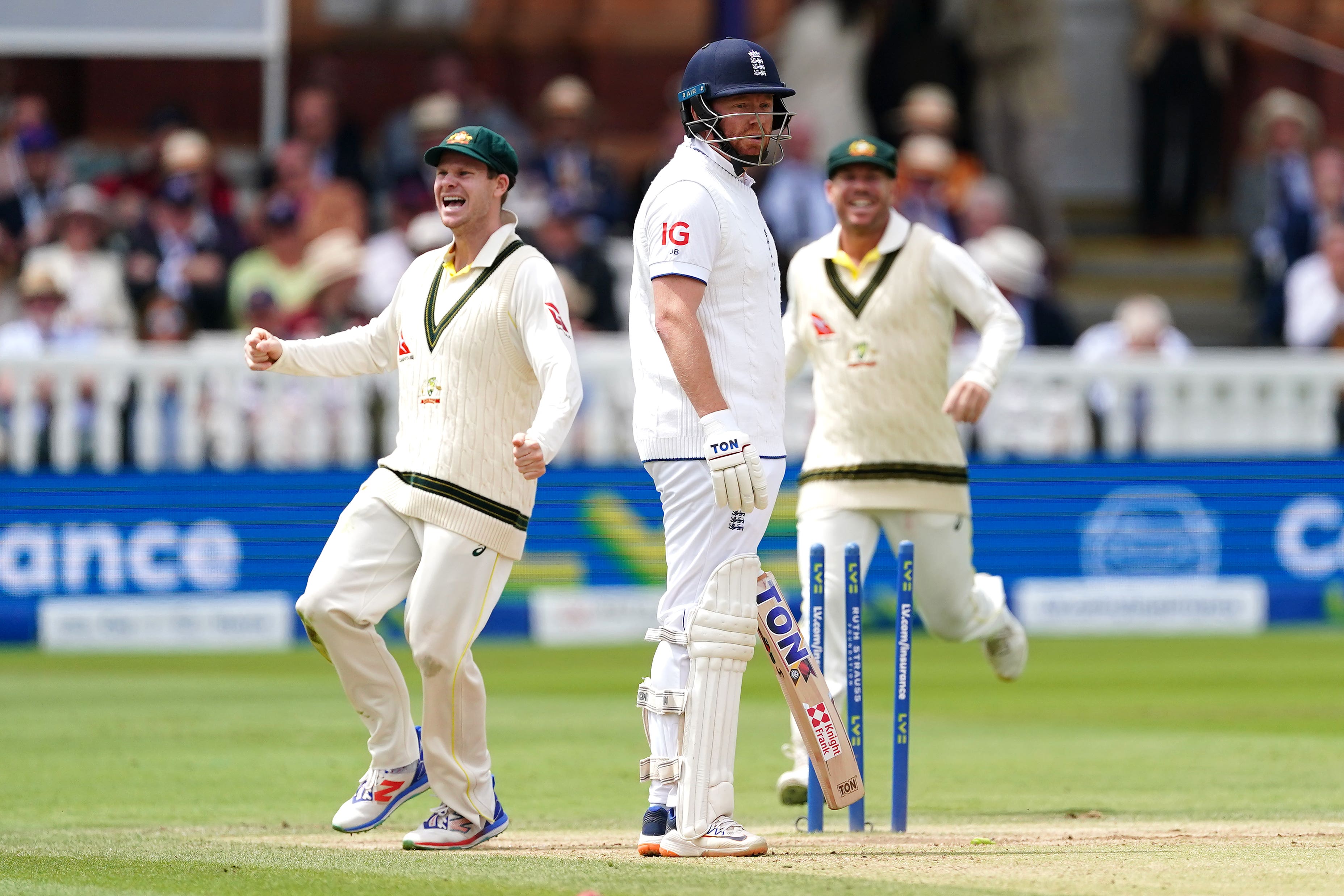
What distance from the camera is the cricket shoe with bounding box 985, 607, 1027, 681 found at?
8688 millimetres

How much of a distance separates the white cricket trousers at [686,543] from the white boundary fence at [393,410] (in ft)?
25.2

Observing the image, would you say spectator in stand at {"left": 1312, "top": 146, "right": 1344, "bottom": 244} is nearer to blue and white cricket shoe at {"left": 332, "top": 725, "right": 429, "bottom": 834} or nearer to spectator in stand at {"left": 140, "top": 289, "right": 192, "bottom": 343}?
spectator in stand at {"left": 140, "top": 289, "right": 192, "bottom": 343}

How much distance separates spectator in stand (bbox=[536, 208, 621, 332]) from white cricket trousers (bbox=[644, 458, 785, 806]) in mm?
8862

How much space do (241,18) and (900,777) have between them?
10.3 metres

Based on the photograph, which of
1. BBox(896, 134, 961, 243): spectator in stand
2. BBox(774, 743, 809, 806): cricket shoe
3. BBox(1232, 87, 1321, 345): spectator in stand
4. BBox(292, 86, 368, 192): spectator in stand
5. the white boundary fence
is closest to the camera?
BBox(774, 743, 809, 806): cricket shoe

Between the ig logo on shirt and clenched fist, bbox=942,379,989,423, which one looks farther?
clenched fist, bbox=942,379,989,423

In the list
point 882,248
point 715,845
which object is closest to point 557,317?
point 715,845

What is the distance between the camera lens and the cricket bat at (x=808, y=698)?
21.2 feet

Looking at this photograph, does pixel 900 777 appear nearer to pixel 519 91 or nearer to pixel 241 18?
pixel 241 18

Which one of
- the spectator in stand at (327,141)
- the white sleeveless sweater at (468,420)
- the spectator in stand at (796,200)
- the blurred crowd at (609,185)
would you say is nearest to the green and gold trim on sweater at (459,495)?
the white sleeveless sweater at (468,420)

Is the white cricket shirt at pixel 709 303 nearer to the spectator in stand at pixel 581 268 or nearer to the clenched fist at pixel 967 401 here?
the clenched fist at pixel 967 401

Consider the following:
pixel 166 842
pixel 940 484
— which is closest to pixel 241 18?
pixel 940 484

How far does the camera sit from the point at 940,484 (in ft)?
27.5

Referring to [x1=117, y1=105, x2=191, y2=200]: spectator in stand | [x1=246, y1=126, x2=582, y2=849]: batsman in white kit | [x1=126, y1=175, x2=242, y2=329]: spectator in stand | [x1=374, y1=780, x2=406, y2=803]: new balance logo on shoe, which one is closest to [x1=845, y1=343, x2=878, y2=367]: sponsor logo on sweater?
[x1=246, y1=126, x2=582, y2=849]: batsman in white kit
